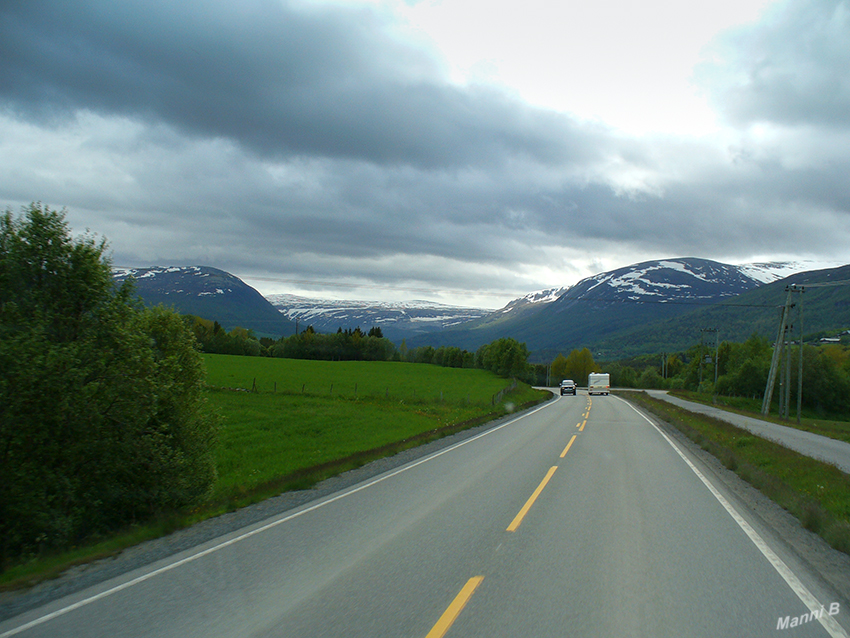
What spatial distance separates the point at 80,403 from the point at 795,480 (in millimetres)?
15546

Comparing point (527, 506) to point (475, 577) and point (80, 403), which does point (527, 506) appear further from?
point (80, 403)

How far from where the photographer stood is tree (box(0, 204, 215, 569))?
10.3 m

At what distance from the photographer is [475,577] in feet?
21.1

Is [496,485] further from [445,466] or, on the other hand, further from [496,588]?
[496,588]

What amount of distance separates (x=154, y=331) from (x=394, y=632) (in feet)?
40.9

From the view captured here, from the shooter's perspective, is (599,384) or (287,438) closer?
(287,438)

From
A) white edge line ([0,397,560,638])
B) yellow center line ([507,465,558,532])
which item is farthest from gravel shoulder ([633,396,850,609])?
white edge line ([0,397,560,638])

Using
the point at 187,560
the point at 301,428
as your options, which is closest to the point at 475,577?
the point at 187,560

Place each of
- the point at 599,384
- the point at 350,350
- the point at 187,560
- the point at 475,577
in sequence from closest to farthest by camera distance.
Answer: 1. the point at 475,577
2. the point at 187,560
3. the point at 599,384
4. the point at 350,350

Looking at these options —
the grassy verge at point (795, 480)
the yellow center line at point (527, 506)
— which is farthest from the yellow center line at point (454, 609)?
the grassy verge at point (795, 480)

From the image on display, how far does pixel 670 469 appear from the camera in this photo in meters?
15.0

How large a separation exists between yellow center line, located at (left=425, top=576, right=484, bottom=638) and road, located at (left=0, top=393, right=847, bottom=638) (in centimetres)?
2

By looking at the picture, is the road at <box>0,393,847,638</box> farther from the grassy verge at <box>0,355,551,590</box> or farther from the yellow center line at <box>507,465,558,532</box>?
the grassy verge at <box>0,355,551,590</box>

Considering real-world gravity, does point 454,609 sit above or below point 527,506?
above
